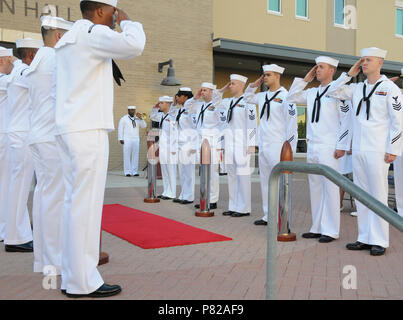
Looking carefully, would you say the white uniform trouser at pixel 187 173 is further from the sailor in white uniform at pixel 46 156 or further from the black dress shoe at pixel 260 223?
the sailor in white uniform at pixel 46 156

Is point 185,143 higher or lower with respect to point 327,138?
lower

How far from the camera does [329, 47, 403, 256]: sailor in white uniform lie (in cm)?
563

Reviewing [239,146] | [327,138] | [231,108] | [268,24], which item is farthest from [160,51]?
[327,138]

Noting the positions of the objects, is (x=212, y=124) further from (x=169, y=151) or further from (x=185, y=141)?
(x=169, y=151)

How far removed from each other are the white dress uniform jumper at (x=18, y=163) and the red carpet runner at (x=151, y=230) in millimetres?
1438

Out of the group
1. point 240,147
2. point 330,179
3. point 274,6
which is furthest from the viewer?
point 274,6

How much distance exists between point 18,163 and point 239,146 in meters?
4.17

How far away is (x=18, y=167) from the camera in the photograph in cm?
580

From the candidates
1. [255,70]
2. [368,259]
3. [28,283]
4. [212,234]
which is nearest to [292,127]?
[212,234]

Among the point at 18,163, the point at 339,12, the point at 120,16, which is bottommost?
the point at 18,163

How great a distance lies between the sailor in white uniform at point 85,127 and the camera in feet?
12.3

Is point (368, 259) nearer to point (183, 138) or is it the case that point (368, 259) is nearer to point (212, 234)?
point (212, 234)

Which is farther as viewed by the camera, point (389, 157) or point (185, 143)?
point (185, 143)

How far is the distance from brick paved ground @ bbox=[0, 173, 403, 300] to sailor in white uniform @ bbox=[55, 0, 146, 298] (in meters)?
0.42
